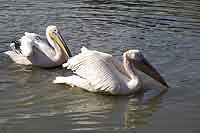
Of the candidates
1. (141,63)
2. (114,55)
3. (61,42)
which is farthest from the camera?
(114,55)

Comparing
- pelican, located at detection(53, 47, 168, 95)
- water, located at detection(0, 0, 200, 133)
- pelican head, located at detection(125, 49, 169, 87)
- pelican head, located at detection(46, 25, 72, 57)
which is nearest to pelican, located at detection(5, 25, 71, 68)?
pelican head, located at detection(46, 25, 72, 57)

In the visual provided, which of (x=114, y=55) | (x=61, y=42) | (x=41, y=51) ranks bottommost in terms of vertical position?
(x=114, y=55)

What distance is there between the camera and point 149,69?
23.7 feet

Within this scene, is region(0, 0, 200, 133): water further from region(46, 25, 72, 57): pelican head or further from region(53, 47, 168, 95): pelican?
region(46, 25, 72, 57): pelican head

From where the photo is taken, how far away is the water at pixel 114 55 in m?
5.95

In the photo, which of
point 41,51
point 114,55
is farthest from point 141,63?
point 41,51

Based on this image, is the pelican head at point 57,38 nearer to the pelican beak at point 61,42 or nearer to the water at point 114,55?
the pelican beak at point 61,42

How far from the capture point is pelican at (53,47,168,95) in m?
6.96

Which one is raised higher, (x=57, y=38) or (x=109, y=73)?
(x=57, y=38)

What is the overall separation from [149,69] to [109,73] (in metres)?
0.64

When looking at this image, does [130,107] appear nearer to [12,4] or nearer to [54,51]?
[54,51]

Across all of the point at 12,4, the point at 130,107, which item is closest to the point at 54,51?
the point at 130,107

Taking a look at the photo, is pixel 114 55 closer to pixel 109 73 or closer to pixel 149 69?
pixel 149 69

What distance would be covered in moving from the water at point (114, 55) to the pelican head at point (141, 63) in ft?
0.78
